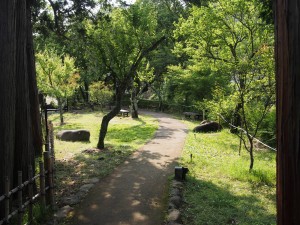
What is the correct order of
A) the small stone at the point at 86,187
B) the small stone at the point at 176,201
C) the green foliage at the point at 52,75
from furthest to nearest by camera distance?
the green foliage at the point at 52,75, the small stone at the point at 86,187, the small stone at the point at 176,201

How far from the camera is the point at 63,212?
661 centimetres

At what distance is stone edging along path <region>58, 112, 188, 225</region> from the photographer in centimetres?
652

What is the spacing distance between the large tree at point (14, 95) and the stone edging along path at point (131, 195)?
1500 millimetres

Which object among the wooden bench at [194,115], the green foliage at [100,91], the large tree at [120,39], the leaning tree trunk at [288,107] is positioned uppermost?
the large tree at [120,39]

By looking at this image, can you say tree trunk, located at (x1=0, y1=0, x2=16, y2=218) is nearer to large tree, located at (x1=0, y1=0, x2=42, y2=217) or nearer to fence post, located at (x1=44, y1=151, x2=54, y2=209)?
large tree, located at (x1=0, y1=0, x2=42, y2=217)

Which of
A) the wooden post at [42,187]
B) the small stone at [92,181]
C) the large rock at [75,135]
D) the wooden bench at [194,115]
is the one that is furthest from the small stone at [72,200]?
the wooden bench at [194,115]

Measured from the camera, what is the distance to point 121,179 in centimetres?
945

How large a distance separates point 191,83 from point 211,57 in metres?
10.2

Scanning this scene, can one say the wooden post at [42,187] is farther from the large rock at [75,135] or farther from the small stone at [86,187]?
the large rock at [75,135]

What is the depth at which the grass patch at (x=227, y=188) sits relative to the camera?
6797 mm

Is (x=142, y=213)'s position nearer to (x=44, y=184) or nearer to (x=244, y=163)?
(x=44, y=184)

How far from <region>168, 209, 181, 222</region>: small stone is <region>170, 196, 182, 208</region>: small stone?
1.28 ft

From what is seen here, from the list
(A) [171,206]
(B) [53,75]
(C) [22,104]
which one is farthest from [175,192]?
(B) [53,75]

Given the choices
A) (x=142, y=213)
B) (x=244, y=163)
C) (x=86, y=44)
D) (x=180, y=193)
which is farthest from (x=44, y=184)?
(x=86, y=44)
